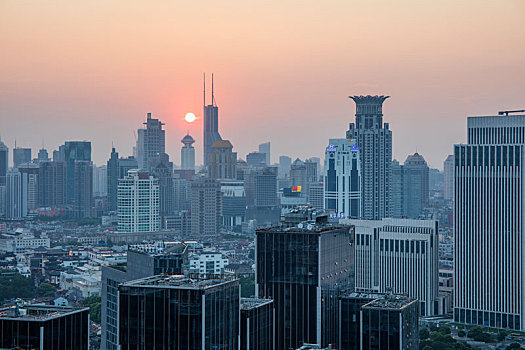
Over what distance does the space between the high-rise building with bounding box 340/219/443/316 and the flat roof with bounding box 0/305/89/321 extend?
54.3 m

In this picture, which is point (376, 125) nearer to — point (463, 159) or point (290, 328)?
point (463, 159)

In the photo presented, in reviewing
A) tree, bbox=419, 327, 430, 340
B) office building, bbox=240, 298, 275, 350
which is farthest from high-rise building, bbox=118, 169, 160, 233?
office building, bbox=240, 298, 275, 350

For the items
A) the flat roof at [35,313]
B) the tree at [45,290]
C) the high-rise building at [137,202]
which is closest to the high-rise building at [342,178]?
the high-rise building at [137,202]

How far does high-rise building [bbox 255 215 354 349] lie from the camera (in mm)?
50594

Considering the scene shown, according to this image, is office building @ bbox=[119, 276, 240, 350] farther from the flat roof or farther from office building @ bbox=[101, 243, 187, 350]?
office building @ bbox=[101, 243, 187, 350]

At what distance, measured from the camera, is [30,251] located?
494 feet

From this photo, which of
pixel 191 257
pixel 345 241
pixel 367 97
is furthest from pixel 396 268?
pixel 367 97

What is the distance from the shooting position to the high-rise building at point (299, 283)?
50594 millimetres

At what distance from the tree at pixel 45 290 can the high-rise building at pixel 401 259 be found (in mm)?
39404

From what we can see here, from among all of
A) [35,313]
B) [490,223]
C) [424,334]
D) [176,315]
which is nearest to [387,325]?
[176,315]

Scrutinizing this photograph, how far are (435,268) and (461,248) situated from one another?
571 cm

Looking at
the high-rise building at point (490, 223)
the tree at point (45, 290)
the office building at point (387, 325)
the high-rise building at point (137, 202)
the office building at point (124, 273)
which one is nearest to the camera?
the office building at point (387, 325)

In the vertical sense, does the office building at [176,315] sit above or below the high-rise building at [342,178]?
below

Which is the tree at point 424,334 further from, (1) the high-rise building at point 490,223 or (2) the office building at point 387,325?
(2) the office building at point 387,325
